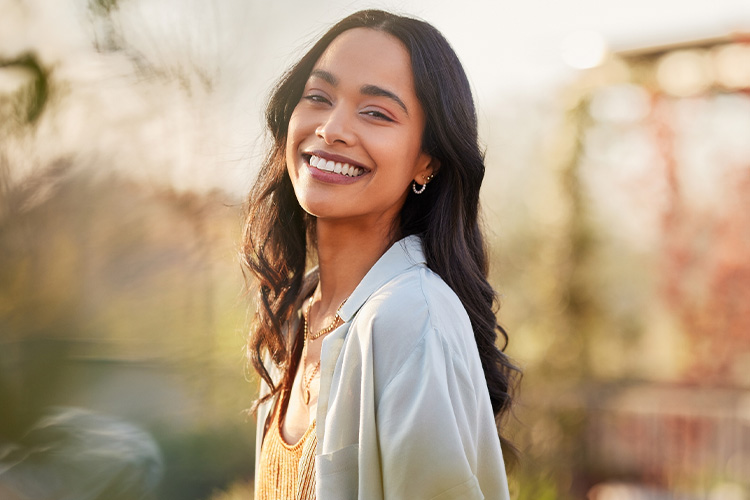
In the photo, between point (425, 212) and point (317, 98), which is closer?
point (317, 98)

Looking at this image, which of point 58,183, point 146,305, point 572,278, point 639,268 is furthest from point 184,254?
point 639,268

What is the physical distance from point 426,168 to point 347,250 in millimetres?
244

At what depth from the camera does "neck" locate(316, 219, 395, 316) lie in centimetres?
154

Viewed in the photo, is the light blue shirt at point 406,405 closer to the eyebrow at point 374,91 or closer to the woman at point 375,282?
the woman at point 375,282

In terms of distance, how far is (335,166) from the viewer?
4.57 ft

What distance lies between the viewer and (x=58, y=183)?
1.23 metres

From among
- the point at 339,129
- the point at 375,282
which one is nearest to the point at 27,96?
the point at 339,129

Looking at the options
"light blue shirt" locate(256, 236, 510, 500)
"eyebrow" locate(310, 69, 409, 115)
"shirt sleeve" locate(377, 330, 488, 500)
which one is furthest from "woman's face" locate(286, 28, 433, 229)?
"shirt sleeve" locate(377, 330, 488, 500)

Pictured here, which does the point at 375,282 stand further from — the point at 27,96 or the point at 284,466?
the point at 27,96

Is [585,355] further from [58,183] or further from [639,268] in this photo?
[58,183]

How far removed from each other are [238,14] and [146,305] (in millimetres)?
1049

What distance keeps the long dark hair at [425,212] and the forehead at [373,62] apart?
20 millimetres

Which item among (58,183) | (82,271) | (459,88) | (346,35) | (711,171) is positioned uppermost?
(346,35)

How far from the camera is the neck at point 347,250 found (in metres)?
1.54
